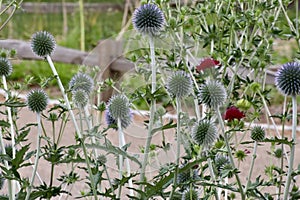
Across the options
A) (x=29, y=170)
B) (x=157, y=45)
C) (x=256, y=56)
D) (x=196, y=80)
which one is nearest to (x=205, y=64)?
(x=196, y=80)

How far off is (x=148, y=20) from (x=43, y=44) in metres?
0.20

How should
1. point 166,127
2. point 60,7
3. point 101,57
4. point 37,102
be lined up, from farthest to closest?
point 60,7 → point 101,57 → point 37,102 → point 166,127

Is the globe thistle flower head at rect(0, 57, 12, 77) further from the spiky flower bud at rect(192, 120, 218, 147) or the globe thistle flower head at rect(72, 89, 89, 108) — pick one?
the spiky flower bud at rect(192, 120, 218, 147)

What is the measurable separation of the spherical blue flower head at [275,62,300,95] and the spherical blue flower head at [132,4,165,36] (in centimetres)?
23

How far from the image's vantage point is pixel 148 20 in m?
1.18

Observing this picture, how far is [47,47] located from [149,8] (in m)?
0.20

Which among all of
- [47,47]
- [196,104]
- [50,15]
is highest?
[50,15]

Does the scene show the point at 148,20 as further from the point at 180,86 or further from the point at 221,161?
the point at 221,161

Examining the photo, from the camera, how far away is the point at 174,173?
102 cm

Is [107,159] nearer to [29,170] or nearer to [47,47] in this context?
[47,47]

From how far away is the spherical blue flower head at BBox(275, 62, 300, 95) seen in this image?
112 cm

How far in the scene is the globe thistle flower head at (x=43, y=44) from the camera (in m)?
1.20

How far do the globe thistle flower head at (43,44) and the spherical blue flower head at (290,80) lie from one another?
0.41 metres

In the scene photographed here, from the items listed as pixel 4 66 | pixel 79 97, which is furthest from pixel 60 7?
pixel 79 97
